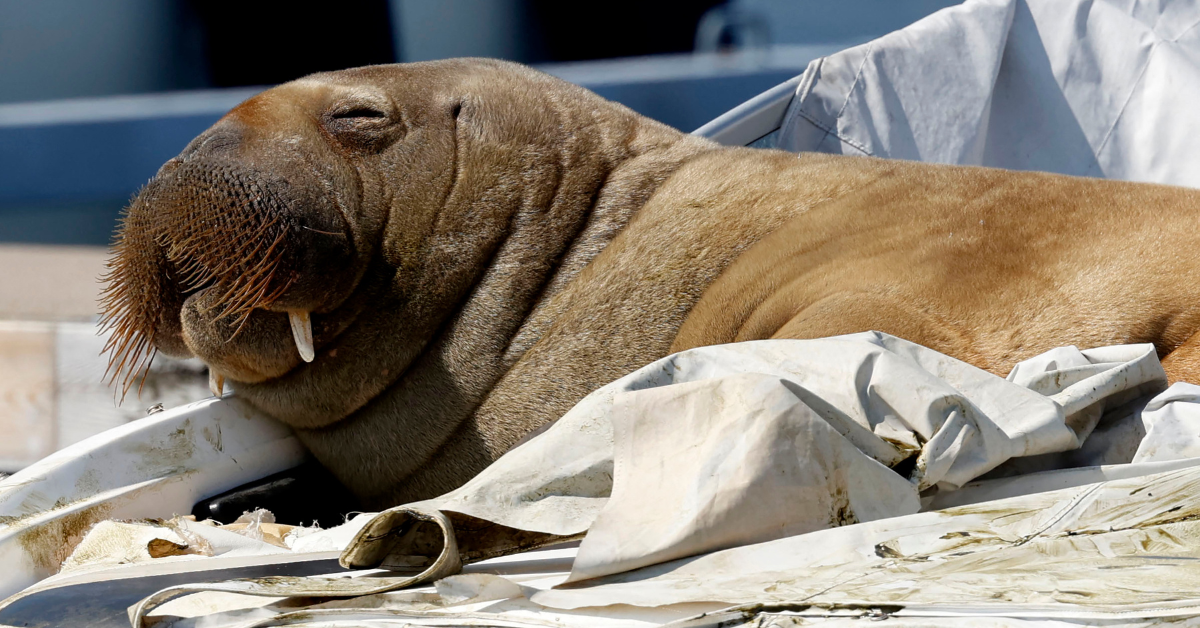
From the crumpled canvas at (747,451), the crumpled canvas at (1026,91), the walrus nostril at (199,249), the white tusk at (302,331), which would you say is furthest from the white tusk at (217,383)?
the crumpled canvas at (1026,91)

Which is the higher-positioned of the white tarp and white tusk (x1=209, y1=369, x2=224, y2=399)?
white tusk (x1=209, y1=369, x2=224, y2=399)

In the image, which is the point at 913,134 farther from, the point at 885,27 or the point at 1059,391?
the point at 1059,391

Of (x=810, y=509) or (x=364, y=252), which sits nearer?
(x=810, y=509)

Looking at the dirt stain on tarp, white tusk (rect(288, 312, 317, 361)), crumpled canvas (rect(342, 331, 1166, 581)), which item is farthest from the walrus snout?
crumpled canvas (rect(342, 331, 1166, 581))

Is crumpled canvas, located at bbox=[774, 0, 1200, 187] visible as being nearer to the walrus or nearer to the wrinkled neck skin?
the walrus

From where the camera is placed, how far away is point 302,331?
2.20m

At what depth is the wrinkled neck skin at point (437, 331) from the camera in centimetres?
227

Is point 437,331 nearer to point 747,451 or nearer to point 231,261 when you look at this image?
point 231,261

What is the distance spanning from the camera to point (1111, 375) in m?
1.52

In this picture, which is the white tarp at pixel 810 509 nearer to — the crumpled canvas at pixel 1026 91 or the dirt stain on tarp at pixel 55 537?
the dirt stain on tarp at pixel 55 537

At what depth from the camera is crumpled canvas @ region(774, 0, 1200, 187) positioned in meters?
4.32

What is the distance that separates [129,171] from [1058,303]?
7065 millimetres

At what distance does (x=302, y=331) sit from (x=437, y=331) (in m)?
0.28

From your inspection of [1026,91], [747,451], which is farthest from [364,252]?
[1026,91]
